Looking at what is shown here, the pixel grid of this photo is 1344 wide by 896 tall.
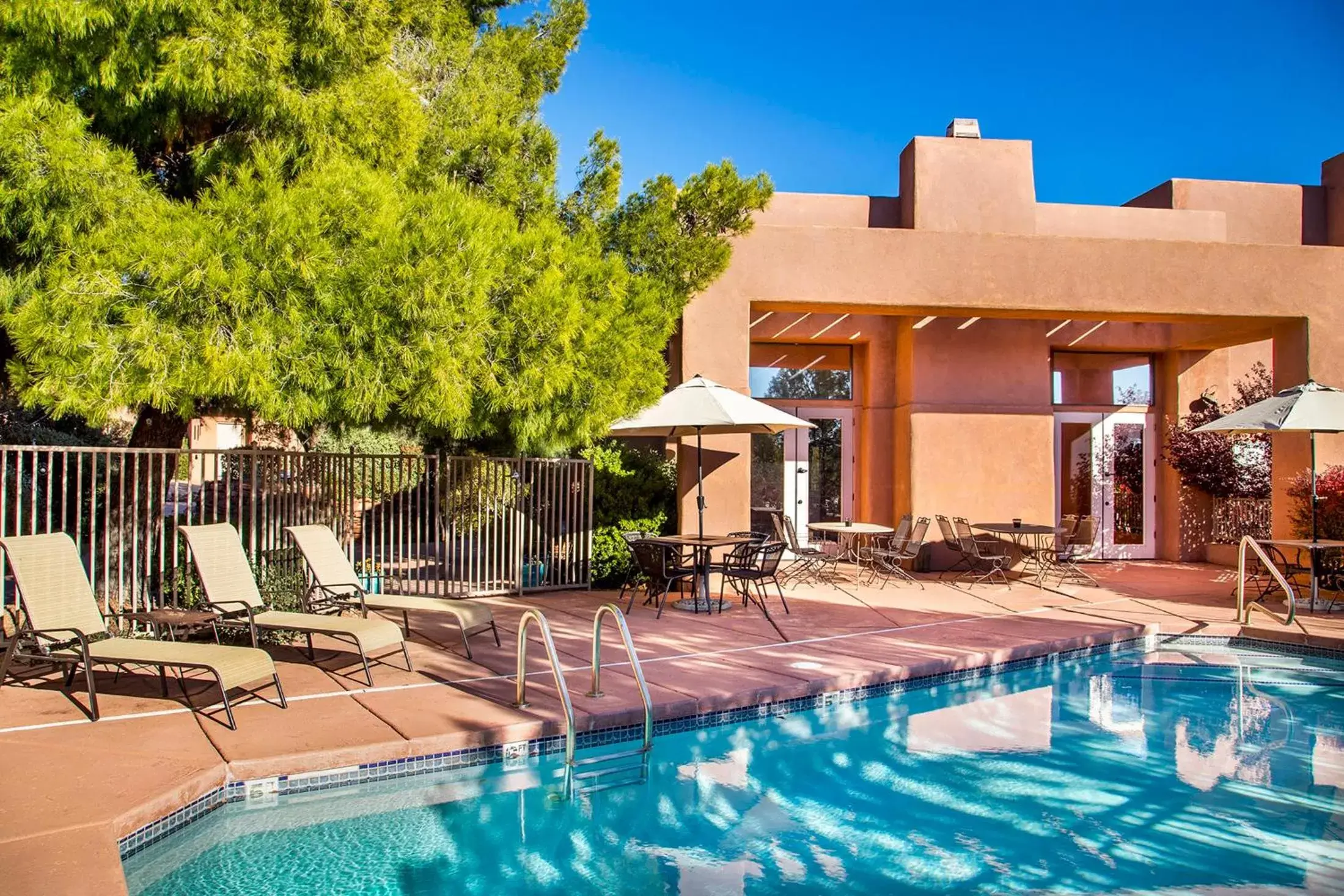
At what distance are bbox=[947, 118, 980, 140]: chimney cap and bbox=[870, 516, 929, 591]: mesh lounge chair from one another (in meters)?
6.21

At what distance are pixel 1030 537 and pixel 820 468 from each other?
11.5 feet

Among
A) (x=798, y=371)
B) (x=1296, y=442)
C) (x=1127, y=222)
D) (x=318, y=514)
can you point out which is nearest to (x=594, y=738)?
(x=318, y=514)

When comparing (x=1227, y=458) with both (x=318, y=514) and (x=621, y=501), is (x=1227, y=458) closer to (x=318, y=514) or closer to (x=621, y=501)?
(x=621, y=501)

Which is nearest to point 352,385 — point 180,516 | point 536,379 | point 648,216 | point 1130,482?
point 536,379

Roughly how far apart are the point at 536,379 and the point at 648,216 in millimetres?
4546

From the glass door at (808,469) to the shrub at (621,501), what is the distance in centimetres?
354

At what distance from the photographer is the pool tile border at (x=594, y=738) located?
4.38m

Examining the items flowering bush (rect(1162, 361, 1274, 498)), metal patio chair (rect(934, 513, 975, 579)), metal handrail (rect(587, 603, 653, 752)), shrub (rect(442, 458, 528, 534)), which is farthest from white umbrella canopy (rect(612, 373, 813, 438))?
flowering bush (rect(1162, 361, 1274, 498))

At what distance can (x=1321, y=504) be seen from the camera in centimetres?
1194

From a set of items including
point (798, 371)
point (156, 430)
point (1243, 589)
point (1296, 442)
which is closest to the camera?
point (156, 430)

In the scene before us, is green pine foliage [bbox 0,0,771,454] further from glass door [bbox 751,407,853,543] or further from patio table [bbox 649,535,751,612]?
glass door [bbox 751,407,853,543]

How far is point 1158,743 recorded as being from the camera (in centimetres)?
641

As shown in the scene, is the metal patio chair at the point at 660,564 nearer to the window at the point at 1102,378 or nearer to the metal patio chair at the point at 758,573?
the metal patio chair at the point at 758,573

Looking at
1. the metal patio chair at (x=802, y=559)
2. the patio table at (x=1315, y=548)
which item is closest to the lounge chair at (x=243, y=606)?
the metal patio chair at (x=802, y=559)
